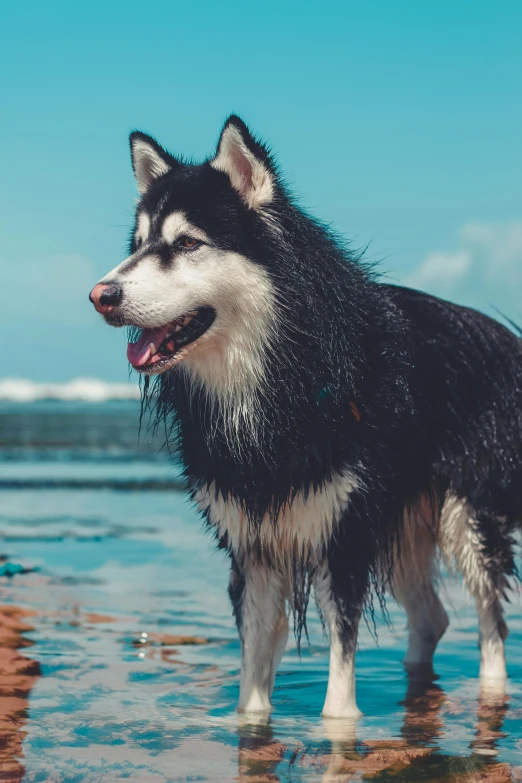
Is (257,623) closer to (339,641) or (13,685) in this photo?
(339,641)

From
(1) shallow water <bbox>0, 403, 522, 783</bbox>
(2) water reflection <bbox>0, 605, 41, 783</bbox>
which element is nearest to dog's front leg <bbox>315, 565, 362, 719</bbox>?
(1) shallow water <bbox>0, 403, 522, 783</bbox>

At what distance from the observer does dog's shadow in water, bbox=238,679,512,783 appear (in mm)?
3986

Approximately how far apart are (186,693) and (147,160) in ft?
9.17

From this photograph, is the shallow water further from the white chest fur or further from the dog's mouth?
the dog's mouth

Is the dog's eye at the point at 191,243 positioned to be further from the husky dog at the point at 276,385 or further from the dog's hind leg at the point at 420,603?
the dog's hind leg at the point at 420,603

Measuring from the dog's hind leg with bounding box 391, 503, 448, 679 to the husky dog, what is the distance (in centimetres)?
73

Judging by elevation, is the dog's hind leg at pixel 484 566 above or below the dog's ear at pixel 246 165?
below

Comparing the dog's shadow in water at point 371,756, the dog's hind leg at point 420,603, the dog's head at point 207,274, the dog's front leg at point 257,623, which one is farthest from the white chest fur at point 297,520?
the dog's hind leg at point 420,603

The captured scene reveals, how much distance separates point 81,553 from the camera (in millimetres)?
10477

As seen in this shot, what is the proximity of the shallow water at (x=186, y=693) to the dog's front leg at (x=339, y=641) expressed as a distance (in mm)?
108

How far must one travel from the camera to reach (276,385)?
445 cm

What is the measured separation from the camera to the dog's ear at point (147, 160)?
4.75 meters

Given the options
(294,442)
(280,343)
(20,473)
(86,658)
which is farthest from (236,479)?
(20,473)

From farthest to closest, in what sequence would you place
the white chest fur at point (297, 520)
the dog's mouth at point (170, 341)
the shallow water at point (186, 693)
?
the white chest fur at point (297, 520) < the dog's mouth at point (170, 341) < the shallow water at point (186, 693)
